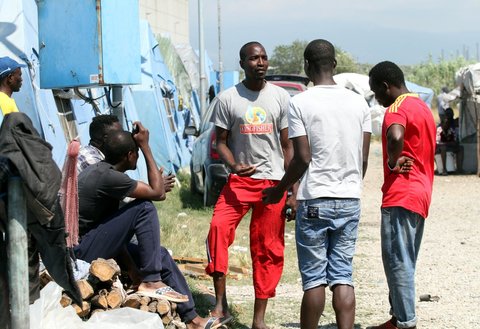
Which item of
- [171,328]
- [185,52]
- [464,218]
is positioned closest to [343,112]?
[171,328]

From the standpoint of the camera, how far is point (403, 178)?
5.74 meters

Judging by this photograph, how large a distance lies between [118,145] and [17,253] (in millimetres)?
2022

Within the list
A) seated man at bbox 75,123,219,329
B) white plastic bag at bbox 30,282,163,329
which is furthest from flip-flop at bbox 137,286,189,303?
white plastic bag at bbox 30,282,163,329

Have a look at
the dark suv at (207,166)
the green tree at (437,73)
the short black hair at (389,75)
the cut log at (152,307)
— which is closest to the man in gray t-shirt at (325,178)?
the short black hair at (389,75)

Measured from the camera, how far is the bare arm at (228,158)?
20.1 ft

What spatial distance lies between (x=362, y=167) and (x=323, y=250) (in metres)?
0.59

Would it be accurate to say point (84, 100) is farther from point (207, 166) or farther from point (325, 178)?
point (325, 178)

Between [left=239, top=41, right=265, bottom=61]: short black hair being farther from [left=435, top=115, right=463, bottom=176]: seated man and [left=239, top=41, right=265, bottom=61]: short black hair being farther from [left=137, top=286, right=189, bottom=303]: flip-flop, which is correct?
[left=435, top=115, right=463, bottom=176]: seated man

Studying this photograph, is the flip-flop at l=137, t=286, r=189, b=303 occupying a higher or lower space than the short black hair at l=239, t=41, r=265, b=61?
lower

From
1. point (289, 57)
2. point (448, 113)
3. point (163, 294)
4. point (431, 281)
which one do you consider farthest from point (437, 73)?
point (163, 294)

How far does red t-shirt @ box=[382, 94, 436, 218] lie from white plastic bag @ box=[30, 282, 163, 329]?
5.74 ft

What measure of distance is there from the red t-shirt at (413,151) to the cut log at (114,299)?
182 centimetres

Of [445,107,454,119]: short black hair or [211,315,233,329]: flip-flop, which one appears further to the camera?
[445,107,454,119]: short black hair

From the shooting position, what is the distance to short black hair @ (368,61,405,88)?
229 inches
